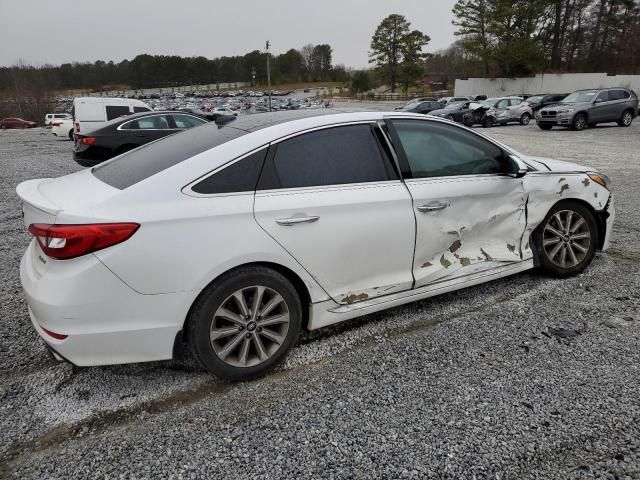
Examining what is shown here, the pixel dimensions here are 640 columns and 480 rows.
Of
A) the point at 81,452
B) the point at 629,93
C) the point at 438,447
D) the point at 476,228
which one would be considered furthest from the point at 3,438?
the point at 629,93

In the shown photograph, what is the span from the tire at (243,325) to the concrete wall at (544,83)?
173ft

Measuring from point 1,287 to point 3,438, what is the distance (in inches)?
93.3

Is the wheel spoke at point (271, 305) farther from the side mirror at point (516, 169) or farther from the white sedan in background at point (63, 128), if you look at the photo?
the white sedan in background at point (63, 128)

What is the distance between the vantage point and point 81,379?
279 cm

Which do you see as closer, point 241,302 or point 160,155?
point 241,302

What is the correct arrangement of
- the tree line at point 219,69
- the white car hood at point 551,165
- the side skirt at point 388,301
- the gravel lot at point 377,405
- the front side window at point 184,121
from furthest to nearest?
the tree line at point 219,69, the front side window at point 184,121, the white car hood at point 551,165, the side skirt at point 388,301, the gravel lot at point 377,405

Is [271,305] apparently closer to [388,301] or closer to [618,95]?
[388,301]

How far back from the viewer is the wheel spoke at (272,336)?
2.74 metres

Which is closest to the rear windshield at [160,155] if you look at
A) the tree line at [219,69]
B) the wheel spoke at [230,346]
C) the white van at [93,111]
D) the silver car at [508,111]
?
the wheel spoke at [230,346]

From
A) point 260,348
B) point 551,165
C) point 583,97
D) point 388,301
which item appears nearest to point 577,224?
point 551,165

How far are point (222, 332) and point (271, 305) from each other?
12.3 inches

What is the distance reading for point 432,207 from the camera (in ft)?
10.4

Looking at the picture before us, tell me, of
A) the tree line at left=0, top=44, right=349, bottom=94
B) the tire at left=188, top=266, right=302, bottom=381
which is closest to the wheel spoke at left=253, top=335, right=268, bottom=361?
the tire at left=188, top=266, right=302, bottom=381

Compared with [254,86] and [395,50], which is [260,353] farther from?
[254,86]
